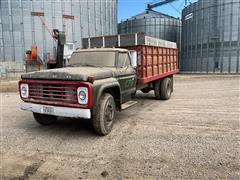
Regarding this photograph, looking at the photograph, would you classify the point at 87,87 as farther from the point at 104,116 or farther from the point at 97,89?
the point at 104,116

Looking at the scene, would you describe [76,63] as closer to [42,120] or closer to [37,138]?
[42,120]

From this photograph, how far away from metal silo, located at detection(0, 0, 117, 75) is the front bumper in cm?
2154

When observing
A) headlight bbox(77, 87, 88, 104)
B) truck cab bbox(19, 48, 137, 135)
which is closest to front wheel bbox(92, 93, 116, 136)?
truck cab bbox(19, 48, 137, 135)

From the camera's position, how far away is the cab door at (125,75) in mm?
6320

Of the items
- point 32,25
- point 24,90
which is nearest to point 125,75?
point 24,90

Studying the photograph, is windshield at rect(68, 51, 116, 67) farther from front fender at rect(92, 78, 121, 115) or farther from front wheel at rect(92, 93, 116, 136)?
front wheel at rect(92, 93, 116, 136)

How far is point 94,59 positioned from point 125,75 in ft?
3.28

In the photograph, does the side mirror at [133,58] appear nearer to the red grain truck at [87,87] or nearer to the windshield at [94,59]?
the red grain truck at [87,87]


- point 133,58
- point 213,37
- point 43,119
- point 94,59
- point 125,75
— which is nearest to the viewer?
point 43,119

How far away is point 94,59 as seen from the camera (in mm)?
6359

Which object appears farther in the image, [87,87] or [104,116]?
[104,116]

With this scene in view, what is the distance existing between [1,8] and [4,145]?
24.3 metres

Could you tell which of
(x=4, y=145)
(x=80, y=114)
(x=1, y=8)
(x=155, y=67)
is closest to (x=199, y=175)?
(x=80, y=114)

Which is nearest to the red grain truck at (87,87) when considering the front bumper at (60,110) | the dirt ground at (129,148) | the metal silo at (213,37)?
the front bumper at (60,110)
